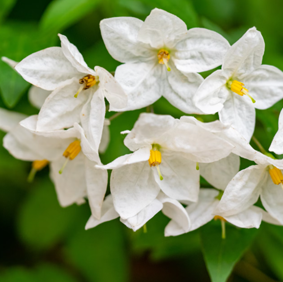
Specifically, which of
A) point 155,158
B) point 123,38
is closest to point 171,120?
point 155,158

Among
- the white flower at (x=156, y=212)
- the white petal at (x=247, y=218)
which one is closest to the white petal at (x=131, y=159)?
the white flower at (x=156, y=212)

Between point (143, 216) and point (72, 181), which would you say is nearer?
point (143, 216)

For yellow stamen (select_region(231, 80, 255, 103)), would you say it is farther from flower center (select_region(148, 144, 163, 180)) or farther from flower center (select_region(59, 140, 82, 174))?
flower center (select_region(59, 140, 82, 174))

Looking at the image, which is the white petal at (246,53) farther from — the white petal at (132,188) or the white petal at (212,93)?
the white petal at (132,188)

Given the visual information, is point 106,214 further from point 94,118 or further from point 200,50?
point 200,50

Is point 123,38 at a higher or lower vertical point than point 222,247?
higher

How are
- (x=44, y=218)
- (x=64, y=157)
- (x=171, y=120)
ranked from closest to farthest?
(x=171, y=120), (x=64, y=157), (x=44, y=218)

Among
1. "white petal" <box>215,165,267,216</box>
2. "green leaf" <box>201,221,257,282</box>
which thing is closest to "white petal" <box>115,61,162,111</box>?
"white petal" <box>215,165,267,216</box>
